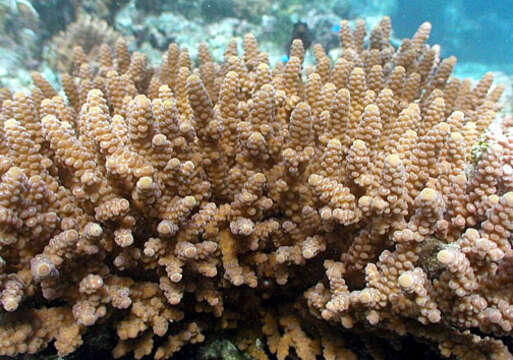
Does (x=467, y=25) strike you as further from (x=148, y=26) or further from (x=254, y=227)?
(x=254, y=227)

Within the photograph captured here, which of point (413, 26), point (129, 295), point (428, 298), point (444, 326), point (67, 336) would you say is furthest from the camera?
point (413, 26)

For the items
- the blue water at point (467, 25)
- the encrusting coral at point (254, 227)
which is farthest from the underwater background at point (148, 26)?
the blue water at point (467, 25)

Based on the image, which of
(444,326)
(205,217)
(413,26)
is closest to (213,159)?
(205,217)

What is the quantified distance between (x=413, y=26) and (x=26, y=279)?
30121 millimetres

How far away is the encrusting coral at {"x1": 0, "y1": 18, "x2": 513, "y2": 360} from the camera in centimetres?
154

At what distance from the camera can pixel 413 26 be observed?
25734 mm

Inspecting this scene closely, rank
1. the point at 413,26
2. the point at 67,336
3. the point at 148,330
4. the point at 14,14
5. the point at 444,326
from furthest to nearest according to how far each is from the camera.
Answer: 1. the point at 413,26
2. the point at 14,14
3. the point at 148,330
4. the point at 67,336
5. the point at 444,326

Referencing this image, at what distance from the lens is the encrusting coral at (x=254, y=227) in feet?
5.04

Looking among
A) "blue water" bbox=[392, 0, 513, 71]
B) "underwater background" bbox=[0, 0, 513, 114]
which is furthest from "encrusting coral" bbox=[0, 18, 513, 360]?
"blue water" bbox=[392, 0, 513, 71]

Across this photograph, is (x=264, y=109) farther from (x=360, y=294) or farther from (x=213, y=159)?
(x=360, y=294)

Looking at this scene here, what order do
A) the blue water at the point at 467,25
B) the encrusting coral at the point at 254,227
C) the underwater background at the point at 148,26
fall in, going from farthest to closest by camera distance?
the blue water at the point at 467,25, the underwater background at the point at 148,26, the encrusting coral at the point at 254,227

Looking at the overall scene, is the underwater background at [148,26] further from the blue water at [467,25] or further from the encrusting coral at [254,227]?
the blue water at [467,25]

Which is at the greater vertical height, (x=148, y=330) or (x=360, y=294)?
(x=360, y=294)

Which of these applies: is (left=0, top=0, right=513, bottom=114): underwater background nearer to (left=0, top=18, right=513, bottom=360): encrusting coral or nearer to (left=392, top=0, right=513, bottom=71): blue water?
(left=0, top=18, right=513, bottom=360): encrusting coral
